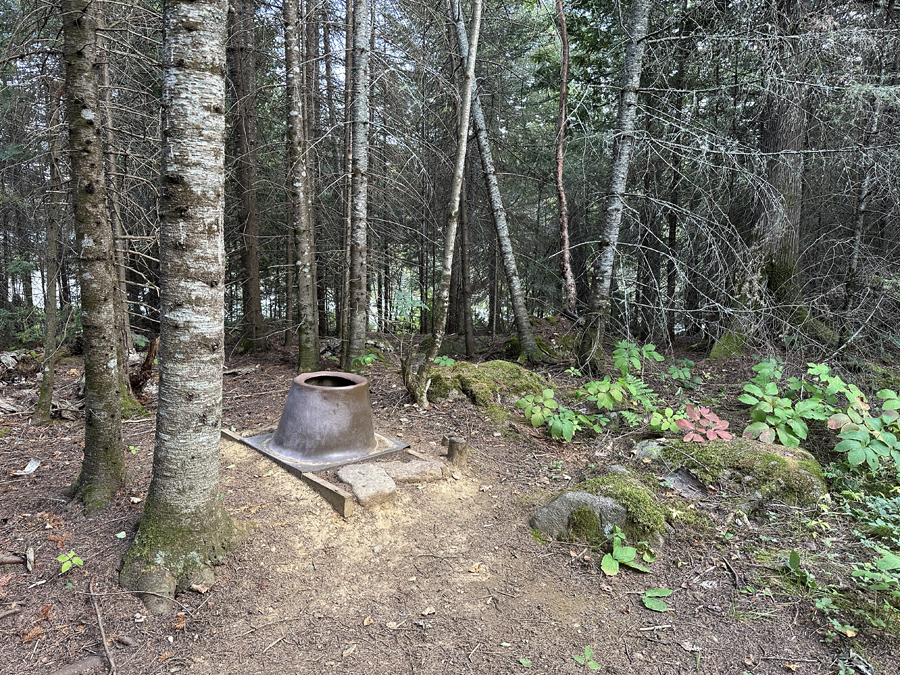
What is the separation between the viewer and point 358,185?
6.47 m

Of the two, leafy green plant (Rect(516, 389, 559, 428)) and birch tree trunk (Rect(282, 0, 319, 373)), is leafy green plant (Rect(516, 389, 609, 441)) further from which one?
birch tree trunk (Rect(282, 0, 319, 373))

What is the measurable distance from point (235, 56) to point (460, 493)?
8.22 metres

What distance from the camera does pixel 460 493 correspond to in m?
4.00

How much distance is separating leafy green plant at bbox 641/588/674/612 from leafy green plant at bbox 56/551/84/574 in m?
3.38

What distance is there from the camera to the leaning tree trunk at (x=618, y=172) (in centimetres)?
568

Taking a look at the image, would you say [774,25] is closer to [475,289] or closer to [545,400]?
[545,400]

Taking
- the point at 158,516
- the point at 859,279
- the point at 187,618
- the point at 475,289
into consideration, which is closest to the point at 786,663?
the point at 187,618

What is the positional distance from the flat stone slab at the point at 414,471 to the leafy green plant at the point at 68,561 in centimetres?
204

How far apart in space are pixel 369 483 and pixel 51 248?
395 centimetres

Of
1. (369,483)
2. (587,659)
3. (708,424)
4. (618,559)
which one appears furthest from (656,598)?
(369,483)

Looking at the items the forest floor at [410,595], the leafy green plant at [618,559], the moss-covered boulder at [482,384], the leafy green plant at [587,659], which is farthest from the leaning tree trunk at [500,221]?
the leafy green plant at [587,659]

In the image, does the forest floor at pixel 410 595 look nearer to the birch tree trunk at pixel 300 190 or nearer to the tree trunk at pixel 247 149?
the birch tree trunk at pixel 300 190

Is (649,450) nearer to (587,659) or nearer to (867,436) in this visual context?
(867,436)

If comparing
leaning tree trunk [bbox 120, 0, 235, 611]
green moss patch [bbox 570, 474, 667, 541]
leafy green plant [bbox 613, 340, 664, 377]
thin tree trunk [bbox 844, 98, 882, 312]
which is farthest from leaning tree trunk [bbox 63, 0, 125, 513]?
thin tree trunk [bbox 844, 98, 882, 312]
